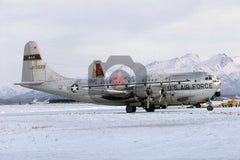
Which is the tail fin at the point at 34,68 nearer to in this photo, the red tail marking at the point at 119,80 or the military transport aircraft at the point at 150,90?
the military transport aircraft at the point at 150,90

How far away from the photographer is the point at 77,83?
1551 inches

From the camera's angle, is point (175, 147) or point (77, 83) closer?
point (175, 147)

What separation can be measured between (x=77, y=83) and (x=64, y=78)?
3.60m

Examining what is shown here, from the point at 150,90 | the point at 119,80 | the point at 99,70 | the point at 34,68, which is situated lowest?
the point at 150,90

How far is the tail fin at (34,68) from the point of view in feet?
137

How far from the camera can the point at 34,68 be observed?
41938 mm

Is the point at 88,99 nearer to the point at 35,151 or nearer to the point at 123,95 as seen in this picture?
the point at 123,95

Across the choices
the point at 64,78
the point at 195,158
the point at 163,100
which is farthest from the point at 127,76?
the point at 195,158

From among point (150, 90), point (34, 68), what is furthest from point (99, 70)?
point (150, 90)

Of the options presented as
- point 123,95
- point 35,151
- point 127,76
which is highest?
point 127,76

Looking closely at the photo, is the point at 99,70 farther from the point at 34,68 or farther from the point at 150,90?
the point at 150,90

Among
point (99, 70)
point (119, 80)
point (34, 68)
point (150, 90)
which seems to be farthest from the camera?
point (99, 70)

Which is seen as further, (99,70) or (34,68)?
(99,70)

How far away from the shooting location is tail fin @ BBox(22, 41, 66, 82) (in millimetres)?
41875
